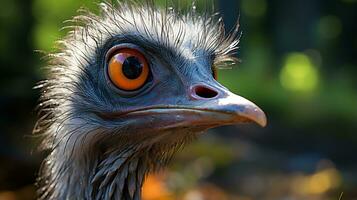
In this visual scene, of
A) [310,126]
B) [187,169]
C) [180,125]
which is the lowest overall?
[310,126]

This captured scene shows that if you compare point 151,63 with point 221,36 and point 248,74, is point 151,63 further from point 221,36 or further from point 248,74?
point 248,74

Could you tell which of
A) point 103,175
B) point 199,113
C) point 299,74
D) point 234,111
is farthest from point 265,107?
point 234,111

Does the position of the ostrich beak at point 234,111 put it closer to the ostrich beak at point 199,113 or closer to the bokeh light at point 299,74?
the ostrich beak at point 199,113

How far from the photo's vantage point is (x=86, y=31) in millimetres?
3635

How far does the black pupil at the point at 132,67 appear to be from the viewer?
3.39 metres

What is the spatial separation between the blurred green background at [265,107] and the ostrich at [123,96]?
43 cm

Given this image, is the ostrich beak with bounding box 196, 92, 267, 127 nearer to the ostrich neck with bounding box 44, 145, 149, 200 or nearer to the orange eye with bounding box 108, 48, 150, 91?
the orange eye with bounding box 108, 48, 150, 91

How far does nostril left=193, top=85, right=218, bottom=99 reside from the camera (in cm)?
325

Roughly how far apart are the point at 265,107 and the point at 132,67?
41.2 feet

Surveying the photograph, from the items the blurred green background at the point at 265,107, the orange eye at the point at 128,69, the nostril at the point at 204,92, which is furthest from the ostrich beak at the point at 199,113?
the blurred green background at the point at 265,107

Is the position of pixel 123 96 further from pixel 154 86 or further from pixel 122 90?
pixel 154 86

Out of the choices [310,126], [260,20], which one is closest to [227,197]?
[310,126]

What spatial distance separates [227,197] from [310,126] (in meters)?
6.48

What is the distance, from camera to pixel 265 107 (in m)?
15.8
